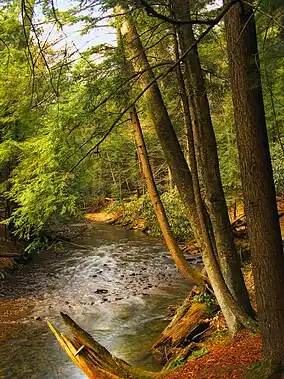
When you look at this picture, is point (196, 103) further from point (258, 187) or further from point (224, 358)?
point (224, 358)

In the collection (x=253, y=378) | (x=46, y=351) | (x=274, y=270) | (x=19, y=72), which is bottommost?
(x=46, y=351)

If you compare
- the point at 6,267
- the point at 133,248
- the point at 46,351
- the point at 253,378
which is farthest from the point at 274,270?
the point at 133,248

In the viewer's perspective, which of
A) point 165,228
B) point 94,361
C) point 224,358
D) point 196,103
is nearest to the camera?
point 224,358

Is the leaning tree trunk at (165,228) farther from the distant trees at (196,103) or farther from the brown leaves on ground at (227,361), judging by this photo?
the brown leaves on ground at (227,361)

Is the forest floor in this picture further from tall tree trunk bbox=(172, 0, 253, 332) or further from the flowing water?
the flowing water

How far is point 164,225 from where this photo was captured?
776 centimetres

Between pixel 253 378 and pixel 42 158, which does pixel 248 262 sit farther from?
pixel 253 378

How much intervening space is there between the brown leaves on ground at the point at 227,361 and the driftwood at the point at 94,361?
1.52 ft

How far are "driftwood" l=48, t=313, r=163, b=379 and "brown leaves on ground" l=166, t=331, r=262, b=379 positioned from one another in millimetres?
463

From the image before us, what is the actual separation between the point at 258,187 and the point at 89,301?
821cm

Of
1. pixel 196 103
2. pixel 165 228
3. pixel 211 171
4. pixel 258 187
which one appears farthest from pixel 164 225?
pixel 258 187

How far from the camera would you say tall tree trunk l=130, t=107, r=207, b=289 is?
7.50 metres

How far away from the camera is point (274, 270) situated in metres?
3.62

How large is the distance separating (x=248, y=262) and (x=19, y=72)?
362 inches
